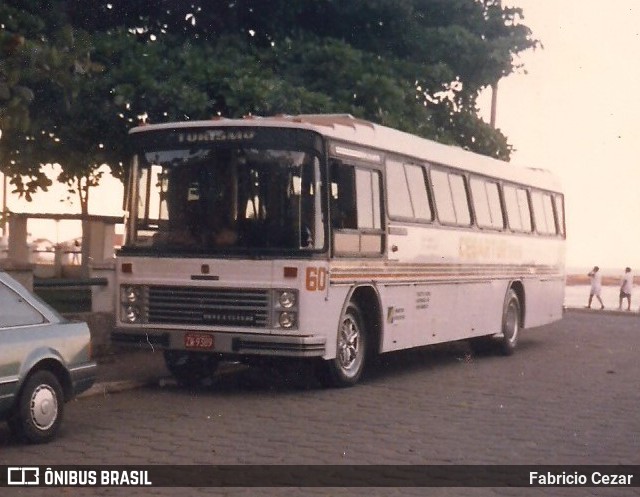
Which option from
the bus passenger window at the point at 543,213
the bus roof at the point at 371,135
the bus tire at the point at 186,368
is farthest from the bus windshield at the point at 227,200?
the bus passenger window at the point at 543,213

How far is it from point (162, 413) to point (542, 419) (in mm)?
3692

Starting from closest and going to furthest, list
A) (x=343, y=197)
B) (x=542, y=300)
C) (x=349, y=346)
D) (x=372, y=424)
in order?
1. (x=372, y=424)
2. (x=343, y=197)
3. (x=349, y=346)
4. (x=542, y=300)

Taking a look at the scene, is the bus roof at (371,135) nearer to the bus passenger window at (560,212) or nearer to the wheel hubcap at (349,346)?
the wheel hubcap at (349,346)

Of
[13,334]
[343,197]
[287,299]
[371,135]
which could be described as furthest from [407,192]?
[13,334]

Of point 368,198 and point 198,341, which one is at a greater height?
point 368,198

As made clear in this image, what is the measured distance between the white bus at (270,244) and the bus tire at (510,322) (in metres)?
4.53

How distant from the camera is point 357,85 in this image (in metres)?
21.0

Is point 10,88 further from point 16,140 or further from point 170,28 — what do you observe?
point 170,28

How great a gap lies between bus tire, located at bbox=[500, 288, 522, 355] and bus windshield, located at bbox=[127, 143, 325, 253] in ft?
25.0

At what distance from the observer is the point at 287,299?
1348cm

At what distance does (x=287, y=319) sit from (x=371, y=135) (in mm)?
2817

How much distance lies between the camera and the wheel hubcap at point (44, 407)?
32.4 ft

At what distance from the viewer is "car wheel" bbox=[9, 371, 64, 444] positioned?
9750 millimetres

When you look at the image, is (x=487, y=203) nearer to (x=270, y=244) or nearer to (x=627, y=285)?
(x=270, y=244)
